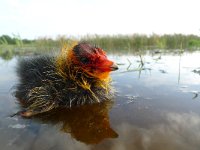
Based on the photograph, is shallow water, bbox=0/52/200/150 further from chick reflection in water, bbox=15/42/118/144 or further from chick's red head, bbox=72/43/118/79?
chick's red head, bbox=72/43/118/79

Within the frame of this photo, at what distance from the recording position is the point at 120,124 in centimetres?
279

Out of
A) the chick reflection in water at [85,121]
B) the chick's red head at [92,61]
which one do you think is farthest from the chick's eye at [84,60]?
the chick reflection in water at [85,121]

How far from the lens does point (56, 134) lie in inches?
102

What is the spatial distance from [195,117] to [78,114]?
1.36 m

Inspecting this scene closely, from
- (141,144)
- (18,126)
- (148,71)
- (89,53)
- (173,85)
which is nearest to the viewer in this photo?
(141,144)

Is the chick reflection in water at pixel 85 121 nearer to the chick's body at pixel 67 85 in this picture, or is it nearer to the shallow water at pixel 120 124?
the shallow water at pixel 120 124

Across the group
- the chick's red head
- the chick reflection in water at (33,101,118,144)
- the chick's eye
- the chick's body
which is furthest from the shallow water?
the chick's eye

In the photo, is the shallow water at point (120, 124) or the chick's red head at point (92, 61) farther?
the chick's red head at point (92, 61)

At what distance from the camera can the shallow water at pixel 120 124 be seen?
2.30 m

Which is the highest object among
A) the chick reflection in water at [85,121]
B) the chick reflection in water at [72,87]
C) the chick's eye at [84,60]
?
the chick's eye at [84,60]

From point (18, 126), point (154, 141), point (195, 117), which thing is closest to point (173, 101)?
point (195, 117)

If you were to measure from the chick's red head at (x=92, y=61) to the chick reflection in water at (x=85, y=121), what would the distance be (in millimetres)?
453

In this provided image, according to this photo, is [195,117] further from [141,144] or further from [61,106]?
[61,106]

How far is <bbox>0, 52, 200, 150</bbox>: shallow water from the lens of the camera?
230 centimetres
